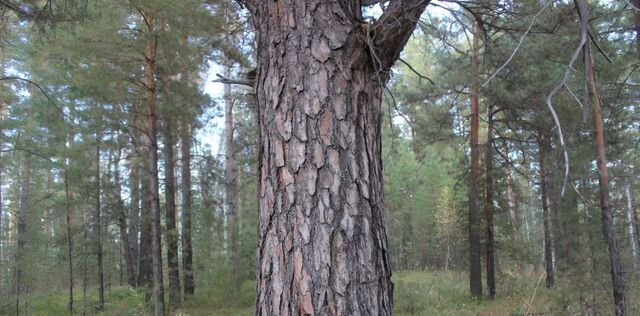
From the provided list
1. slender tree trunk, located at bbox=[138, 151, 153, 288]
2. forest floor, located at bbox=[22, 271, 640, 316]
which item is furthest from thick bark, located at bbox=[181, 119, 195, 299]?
slender tree trunk, located at bbox=[138, 151, 153, 288]

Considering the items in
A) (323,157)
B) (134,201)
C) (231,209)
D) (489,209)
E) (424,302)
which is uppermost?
(323,157)

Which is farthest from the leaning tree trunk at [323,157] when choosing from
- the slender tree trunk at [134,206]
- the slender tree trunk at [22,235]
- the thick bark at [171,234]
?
the slender tree trunk at [22,235]

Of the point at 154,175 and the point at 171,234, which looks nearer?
the point at 154,175

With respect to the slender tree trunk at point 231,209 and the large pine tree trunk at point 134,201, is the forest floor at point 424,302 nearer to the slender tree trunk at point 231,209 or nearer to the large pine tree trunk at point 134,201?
the slender tree trunk at point 231,209

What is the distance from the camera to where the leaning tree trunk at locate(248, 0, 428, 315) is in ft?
6.66

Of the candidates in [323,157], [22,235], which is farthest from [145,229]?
[323,157]

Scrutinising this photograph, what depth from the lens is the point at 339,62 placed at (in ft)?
7.29

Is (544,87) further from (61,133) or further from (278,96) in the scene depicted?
(61,133)

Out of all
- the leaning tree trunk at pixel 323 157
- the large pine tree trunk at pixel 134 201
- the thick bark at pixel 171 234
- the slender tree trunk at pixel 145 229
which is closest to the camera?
the leaning tree trunk at pixel 323 157

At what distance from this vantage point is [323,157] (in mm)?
2109

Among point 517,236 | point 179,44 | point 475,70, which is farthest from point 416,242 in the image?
point 179,44

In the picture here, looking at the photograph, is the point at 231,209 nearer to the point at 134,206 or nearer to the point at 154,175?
the point at 134,206

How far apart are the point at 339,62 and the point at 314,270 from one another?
0.96 meters

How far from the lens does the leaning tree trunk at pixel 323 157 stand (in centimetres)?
203
